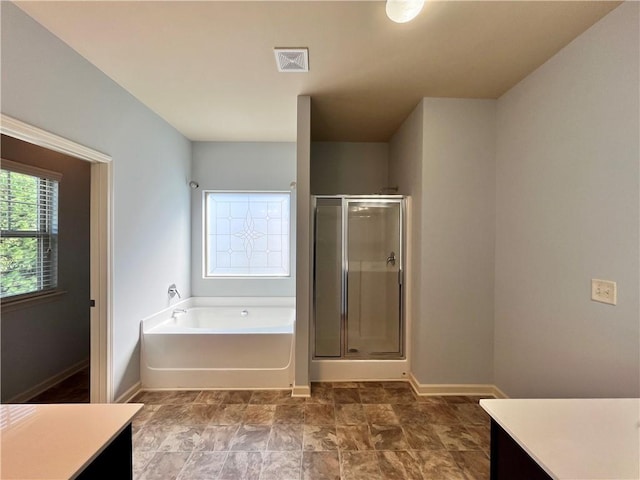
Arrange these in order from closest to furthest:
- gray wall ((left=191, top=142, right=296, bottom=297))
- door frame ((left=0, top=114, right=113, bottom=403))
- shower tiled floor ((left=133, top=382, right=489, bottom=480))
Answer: shower tiled floor ((left=133, top=382, right=489, bottom=480))
door frame ((left=0, top=114, right=113, bottom=403))
gray wall ((left=191, top=142, right=296, bottom=297))

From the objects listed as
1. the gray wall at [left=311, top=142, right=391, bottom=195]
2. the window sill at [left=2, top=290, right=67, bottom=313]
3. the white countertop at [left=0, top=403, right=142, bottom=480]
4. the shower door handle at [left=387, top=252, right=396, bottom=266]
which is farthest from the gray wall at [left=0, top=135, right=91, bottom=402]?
the shower door handle at [left=387, top=252, right=396, bottom=266]

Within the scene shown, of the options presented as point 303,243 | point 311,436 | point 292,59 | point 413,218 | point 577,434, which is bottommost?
point 311,436

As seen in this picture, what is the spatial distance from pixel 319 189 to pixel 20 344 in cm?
336

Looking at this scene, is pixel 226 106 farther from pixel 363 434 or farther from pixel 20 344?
pixel 363 434

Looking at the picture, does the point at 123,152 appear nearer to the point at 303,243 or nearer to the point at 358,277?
the point at 303,243

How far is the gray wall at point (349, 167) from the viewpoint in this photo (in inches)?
159

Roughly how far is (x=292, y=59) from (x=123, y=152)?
1621mm

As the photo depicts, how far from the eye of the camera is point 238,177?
3980 millimetres

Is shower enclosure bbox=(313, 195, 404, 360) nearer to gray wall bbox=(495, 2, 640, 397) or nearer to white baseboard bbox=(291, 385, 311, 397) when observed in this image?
white baseboard bbox=(291, 385, 311, 397)

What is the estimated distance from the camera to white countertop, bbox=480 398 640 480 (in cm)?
79

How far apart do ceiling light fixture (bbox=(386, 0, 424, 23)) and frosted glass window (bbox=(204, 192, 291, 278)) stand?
273 cm

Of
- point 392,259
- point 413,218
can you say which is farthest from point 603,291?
point 392,259

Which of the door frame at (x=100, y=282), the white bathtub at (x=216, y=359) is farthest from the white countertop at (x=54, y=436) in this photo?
the white bathtub at (x=216, y=359)

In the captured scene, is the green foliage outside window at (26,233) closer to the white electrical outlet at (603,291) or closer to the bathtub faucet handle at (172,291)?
the bathtub faucet handle at (172,291)
